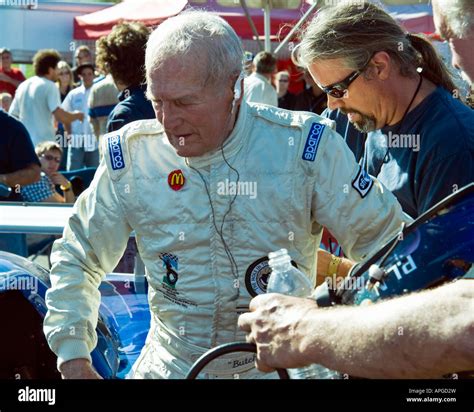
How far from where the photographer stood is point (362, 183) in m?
2.32

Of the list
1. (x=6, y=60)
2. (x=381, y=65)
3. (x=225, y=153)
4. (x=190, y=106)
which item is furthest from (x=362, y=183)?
(x=6, y=60)

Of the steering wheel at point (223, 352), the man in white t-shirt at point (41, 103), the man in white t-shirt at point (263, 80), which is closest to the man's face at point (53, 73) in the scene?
the man in white t-shirt at point (41, 103)

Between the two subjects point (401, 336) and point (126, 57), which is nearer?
point (401, 336)

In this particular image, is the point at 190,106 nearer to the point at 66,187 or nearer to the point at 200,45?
the point at 200,45

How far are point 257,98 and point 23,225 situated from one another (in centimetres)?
504

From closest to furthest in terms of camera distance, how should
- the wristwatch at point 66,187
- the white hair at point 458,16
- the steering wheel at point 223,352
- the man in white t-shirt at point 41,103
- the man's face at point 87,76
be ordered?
the steering wheel at point 223,352, the white hair at point 458,16, the wristwatch at point 66,187, the man in white t-shirt at point 41,103, the man's face at point 87,76

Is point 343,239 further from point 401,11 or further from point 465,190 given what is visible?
point 401,11

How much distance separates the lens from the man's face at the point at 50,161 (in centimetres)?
727

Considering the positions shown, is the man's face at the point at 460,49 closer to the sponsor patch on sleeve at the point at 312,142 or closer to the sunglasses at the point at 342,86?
the sunglasses at the point at 342,86

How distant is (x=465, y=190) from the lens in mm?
1545

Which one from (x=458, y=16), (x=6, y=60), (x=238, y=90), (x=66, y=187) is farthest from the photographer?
(x=6, y=60)

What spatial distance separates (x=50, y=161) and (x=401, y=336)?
6.12m

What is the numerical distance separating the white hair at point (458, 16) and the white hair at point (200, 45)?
83 centimetres

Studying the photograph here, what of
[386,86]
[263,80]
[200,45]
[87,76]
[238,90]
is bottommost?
[87,76]
